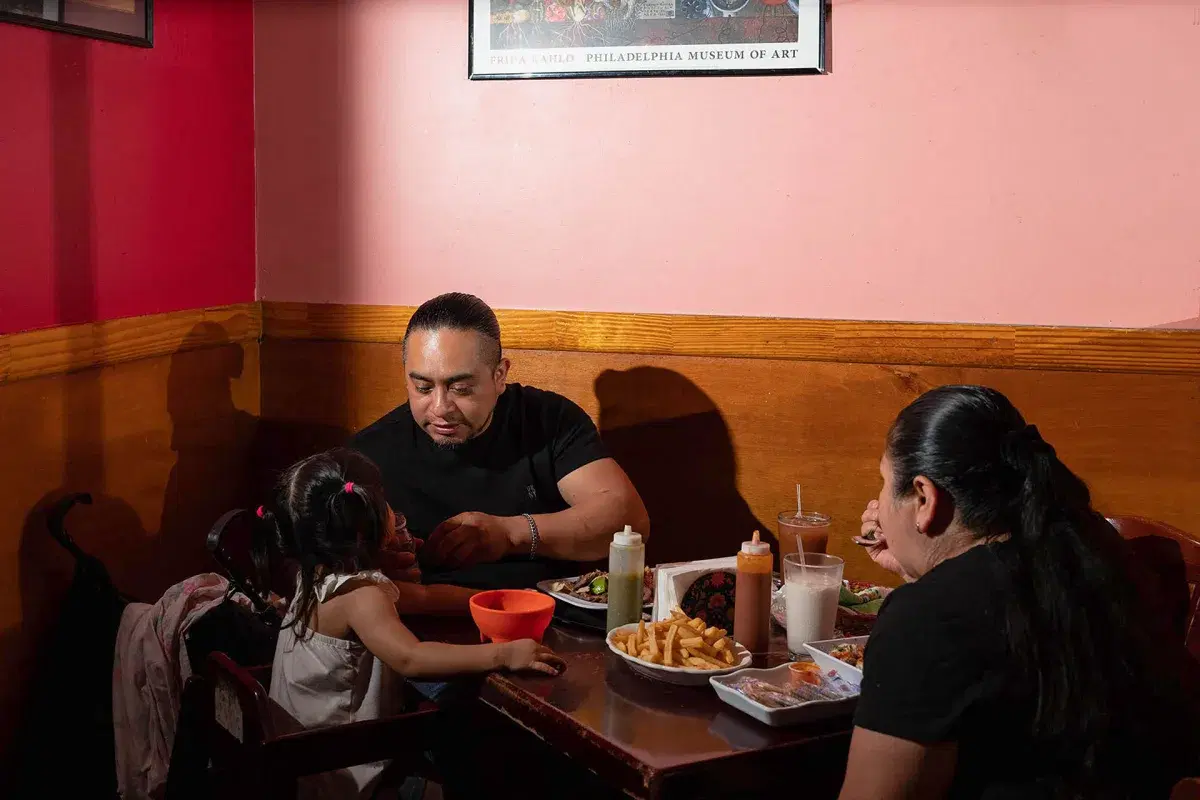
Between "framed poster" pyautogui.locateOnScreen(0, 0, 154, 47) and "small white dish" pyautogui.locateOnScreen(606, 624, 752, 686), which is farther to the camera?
"framed poster" pyautogui.locateOnScreen(0, 0, 154, 47)

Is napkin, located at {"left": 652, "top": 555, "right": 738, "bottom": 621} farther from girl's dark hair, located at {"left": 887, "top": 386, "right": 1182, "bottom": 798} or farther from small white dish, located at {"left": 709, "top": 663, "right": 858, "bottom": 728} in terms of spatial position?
girl's dark hair, located at {"left": 887, "top": 386, "right": 1182, "bottom": 798}

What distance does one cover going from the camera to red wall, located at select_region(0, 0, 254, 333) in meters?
2.69

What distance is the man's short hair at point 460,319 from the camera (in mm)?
2701

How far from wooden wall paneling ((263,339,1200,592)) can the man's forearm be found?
24.8 inches

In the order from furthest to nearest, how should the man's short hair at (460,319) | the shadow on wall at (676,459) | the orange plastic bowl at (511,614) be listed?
1. the shadow on wall at (676,459)
2. the man's short hair at (460,319)
3. the orange plastic bowl at (511,614)

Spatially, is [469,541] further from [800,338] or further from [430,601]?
[800,338]

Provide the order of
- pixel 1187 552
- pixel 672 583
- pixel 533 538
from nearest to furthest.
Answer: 1. pixel 672 583
2. pixel 1187 552
3. pixel 533 538

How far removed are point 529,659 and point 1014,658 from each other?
0.77 m

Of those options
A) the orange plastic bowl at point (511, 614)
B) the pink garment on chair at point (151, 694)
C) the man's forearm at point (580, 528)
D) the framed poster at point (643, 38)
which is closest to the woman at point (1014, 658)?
the orange plastic bowl at point (511, 614)

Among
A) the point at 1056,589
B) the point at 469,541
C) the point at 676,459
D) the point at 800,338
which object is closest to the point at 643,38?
the point at 800,338

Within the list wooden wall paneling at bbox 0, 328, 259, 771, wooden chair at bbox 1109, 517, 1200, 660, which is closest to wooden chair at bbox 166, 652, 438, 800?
→ wooden wall paneling at bbox 0, 328, 259, 771

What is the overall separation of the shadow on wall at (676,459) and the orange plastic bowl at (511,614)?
1.30m

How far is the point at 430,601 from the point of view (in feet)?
7.25

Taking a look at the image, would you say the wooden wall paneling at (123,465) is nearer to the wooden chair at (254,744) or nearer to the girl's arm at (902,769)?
the wooden chair at (254,744)
